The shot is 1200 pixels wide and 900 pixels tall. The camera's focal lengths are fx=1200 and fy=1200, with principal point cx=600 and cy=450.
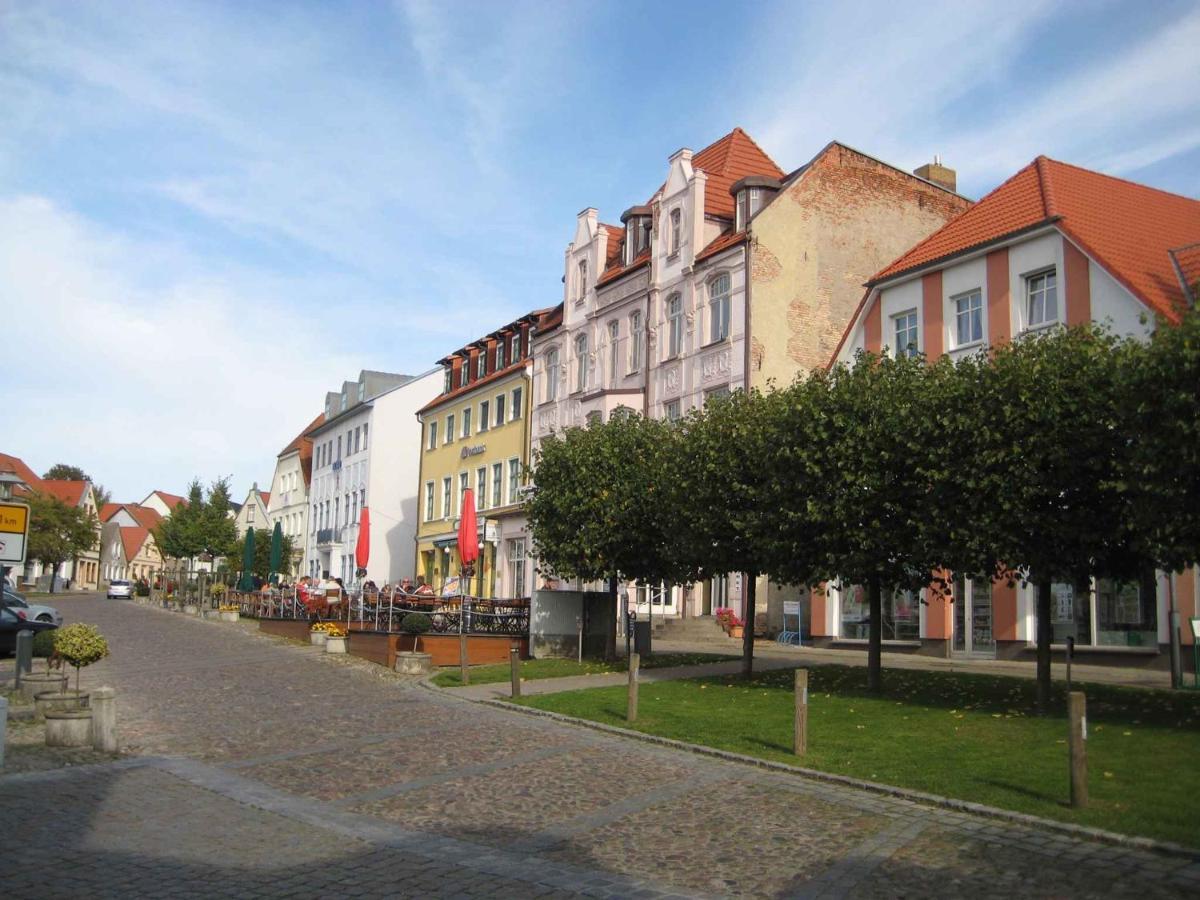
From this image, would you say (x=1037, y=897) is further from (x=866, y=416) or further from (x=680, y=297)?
(x=680, y=297)

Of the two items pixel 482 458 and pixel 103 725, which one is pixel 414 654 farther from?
pixel 482 458

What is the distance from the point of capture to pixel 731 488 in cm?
2062

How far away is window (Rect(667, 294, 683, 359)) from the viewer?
37719 mm

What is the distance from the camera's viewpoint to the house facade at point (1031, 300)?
24.0 m

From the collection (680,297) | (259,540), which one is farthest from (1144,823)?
(259,540)

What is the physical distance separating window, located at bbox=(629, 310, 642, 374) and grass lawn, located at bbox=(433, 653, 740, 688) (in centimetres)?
1483

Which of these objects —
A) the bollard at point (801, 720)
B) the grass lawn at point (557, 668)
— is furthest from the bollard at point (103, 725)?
the grass lawn at point (557, 668)

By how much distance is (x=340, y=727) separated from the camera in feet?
52.8

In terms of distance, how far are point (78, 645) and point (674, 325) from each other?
25134 mm

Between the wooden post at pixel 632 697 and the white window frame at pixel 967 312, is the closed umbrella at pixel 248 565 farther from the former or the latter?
the wooden post at pixel 632 697

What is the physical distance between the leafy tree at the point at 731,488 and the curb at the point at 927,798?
5.01m

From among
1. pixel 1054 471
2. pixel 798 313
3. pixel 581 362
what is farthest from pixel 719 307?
pixel 1054 471

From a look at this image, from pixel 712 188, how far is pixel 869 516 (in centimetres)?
A: 2254

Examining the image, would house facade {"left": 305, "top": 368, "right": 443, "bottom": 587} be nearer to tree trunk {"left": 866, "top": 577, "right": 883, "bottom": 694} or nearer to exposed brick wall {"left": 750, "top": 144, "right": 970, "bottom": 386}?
Answer: exposed brick wall {"left": 750, "top": 144, "right": 970, "bottom": 386}
